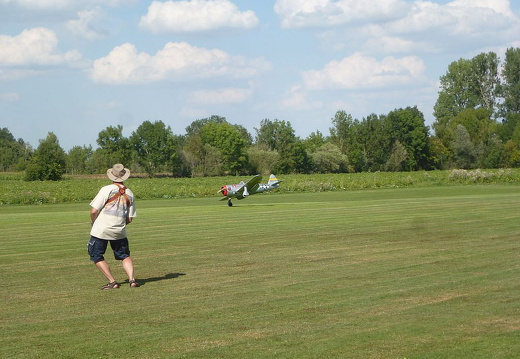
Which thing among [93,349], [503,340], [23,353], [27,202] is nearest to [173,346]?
[93,349]

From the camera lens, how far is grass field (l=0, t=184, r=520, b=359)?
782 centimetres

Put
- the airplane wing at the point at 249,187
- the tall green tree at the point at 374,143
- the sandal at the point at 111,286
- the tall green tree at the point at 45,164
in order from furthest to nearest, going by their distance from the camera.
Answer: the tall green tree at the point at 374,143
the tall green tree at the point at 45,164
the airplane wing at the point at 249,187
the sandal at the point at 111,286

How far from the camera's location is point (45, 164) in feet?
306

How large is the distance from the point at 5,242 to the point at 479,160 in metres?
111

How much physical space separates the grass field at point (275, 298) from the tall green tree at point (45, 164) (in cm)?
7512

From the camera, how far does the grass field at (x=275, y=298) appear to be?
25.7ft

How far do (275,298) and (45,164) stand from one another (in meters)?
86.9

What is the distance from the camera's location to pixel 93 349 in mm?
7801

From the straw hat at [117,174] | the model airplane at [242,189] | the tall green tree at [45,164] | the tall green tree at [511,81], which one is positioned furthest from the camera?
the tall green tree at [511,81]

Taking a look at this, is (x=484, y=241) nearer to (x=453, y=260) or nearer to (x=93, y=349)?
(x=453, y=260)

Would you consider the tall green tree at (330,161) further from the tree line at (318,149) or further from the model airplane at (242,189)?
the model airplane at (242,189)

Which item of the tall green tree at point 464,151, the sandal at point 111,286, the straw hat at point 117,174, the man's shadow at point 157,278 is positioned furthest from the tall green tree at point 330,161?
the sandal at point 111,286

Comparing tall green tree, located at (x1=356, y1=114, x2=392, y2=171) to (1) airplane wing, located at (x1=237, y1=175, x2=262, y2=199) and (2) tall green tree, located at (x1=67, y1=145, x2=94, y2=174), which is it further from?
(1) airplane wing, located at (x1=237, y1=175, x2=262, y2=199)

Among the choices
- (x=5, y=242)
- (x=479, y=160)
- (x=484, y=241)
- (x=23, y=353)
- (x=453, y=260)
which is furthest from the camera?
(x=479, y=160)
